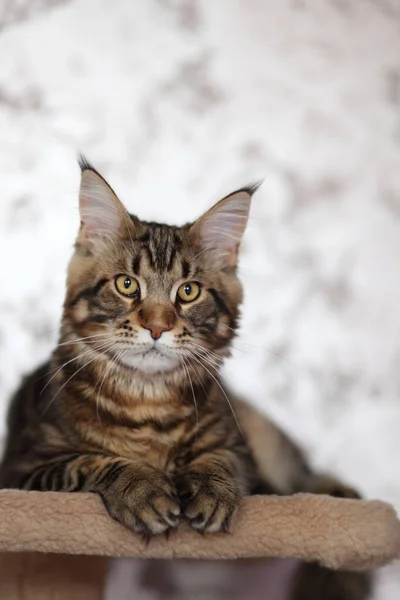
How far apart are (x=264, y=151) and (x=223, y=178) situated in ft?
0.46

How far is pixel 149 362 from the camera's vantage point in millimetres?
1361

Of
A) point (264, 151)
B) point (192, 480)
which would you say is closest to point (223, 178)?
point (264, 151)

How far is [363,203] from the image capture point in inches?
80.2

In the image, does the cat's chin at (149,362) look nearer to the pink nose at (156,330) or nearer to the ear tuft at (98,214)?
the pink nose at (156,330)

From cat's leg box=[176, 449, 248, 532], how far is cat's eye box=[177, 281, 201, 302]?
300mm

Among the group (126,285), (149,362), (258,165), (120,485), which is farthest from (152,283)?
(258,165)

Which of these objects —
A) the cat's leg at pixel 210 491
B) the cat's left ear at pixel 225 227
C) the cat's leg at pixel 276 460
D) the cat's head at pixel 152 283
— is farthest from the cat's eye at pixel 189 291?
the cat's leg at pixel 276 460

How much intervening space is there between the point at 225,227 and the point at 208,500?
0.59 m

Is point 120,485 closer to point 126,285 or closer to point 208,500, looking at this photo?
point 208,500

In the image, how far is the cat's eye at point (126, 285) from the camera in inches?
55.3

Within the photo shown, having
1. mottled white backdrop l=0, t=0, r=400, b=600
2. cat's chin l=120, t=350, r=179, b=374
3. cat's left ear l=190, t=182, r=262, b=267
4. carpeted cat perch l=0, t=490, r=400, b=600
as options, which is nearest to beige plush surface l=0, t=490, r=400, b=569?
carpeted cat perch l=0, t=490, r=400, b=600

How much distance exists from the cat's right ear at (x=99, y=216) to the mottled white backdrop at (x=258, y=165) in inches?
16.0

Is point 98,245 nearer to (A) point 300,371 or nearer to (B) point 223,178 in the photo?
(B) point 223,178

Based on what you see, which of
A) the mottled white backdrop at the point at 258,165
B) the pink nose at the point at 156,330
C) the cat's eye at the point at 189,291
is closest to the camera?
the pink nose at the point at 156,330
